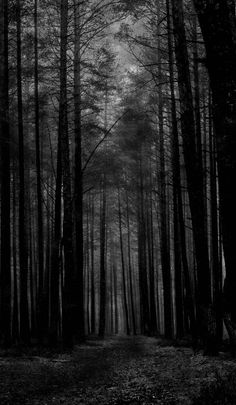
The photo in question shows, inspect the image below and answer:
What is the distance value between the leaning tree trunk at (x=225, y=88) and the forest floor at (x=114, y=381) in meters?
1.91

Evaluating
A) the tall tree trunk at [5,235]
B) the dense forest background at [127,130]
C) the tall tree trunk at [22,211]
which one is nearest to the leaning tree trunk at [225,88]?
the dense forest background at [127,130]

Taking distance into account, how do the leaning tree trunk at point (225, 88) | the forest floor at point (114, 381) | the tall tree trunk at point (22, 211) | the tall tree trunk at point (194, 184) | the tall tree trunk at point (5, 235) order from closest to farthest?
the leaning tree trunk at point (225, 88) < the forest floor at point (114, 381) < the tall tree trunk at point (194, 184) < the tall tree trunk at point (5, 235) < the tall tree trunk at point (22, 211)

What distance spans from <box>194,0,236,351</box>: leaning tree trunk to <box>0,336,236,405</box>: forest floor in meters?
1.91

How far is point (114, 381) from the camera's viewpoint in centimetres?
686

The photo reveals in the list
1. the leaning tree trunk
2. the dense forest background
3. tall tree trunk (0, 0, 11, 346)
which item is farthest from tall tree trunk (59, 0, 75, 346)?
the leaning tree trunk

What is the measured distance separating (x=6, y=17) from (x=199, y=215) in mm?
7580

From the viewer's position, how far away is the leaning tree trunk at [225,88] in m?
3.42

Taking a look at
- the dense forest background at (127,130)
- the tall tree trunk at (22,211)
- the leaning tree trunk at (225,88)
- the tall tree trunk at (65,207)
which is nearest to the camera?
the leaning tree trunk at (225,88)

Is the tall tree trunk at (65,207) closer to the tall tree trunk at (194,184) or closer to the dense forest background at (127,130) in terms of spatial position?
the dense forest background at (127,130)

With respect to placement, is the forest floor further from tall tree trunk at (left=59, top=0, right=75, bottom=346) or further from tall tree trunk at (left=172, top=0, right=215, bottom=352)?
tall tree trunk at (left=59, top=0, right=75, bottom=346)

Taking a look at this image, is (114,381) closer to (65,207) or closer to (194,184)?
(194,184)

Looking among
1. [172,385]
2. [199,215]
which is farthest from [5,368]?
[199,215]

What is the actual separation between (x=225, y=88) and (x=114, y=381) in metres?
5.46

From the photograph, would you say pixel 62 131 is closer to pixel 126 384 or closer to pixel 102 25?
pixel 102 25
